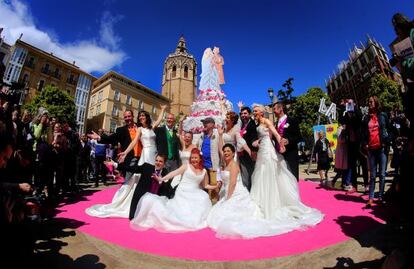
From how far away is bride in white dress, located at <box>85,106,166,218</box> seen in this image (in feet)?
16.1

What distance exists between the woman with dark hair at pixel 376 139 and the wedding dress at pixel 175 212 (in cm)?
351

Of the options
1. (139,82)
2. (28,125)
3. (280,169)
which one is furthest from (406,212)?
(139,82)

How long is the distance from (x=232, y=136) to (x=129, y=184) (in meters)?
2.72

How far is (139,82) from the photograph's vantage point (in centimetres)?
6275

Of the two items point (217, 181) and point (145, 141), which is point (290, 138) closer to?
point (217, 181)

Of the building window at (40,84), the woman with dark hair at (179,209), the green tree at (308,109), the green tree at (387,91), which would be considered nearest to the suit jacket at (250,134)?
the woman with dark hair at (179,209)

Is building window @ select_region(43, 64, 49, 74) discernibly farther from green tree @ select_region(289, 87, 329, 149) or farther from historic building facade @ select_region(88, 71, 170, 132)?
green tree @ select_region(289, 87, 329, 149)

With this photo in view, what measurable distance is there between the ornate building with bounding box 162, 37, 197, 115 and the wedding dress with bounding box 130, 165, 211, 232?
224 feet

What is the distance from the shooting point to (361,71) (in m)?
59.6

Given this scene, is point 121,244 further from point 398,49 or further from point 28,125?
point 28,125

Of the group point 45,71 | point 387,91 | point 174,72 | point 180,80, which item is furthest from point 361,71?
point 45,71

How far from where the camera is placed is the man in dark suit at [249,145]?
562 centimetres

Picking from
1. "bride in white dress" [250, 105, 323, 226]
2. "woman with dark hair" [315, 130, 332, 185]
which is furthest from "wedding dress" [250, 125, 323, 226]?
"woman with dark hair" [315, 130, 332, 185]

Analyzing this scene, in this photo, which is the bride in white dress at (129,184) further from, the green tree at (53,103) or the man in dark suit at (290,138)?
the green tree at (53,103)
